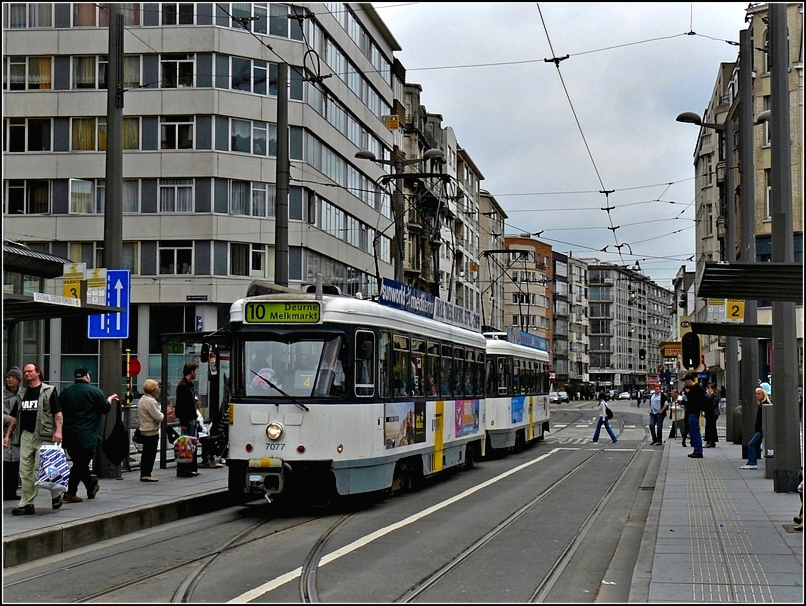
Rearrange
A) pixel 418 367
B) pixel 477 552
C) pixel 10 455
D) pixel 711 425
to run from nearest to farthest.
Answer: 1. pixel 477 552
2. pixel 10 455
3. pixel 418 367
4. pixel 711 425

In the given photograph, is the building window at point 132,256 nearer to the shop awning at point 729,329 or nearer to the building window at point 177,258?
the building window at point 177,258

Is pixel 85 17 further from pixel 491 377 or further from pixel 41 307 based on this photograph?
pixel 41 307

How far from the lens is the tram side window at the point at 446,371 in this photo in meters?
20.2

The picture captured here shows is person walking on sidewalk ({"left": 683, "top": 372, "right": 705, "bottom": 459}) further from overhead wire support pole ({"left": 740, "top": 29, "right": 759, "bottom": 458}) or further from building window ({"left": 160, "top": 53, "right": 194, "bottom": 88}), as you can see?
building window ({"left": 160, "top": 53, "right": 194, "bottom": 88})

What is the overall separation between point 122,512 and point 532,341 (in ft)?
77.3

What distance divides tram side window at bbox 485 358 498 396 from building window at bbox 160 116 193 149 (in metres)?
22.4

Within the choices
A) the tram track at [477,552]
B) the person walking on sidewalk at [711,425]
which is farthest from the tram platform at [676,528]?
the person walking on sidewalk at [711,425]

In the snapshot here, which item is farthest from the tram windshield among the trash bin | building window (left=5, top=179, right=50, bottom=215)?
building window (left=5, top=179, right=50, bottom=215)

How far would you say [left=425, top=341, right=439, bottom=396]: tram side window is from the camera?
1900 cm

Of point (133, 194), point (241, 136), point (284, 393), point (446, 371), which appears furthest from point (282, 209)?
point (133, 194)

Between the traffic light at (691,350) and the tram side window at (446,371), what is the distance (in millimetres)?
4816

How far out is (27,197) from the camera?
4569 cm

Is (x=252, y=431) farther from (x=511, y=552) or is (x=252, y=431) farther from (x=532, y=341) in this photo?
(x=532, y=341)

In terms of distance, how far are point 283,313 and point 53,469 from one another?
366 cm
